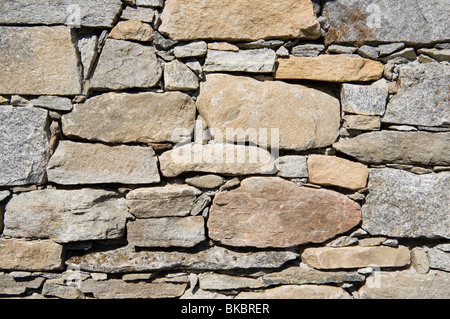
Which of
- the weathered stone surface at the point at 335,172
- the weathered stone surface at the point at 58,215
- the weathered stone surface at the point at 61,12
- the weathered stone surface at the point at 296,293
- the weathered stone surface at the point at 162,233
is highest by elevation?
the weathered stone surface at the point at 61,12

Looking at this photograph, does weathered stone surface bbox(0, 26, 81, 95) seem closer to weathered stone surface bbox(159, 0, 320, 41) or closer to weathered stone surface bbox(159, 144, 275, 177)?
weathered stone surface bbox(159, 0, 320, 41)

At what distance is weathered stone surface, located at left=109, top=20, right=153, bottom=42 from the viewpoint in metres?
1.89

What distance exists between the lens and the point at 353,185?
2.03m

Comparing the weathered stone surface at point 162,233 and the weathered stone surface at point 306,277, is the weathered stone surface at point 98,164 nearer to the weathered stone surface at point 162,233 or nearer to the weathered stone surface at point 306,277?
the weathered stone surface at point 162,233

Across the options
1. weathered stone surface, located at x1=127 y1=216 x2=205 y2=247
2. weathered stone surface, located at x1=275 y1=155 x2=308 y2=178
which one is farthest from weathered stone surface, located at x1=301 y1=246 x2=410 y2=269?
weathered stone surface, located at x1=127 y1=216 x2=205 y2=247

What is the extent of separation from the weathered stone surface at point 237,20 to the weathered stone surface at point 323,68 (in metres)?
0.15

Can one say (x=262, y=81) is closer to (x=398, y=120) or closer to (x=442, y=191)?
(x=398, y=120)

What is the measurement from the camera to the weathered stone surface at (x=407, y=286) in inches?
81.4

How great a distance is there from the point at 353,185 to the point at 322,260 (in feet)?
1.57

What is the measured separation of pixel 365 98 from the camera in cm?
200

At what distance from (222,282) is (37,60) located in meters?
1.63

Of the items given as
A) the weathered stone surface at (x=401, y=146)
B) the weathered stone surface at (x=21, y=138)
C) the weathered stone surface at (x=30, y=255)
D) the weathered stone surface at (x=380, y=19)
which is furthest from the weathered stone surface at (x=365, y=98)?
the weathered stone surface at (x=30, y=255)

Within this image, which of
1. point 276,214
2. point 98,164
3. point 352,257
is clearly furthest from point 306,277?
point 98,164

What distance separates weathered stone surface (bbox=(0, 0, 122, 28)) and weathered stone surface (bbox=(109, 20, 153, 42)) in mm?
49
